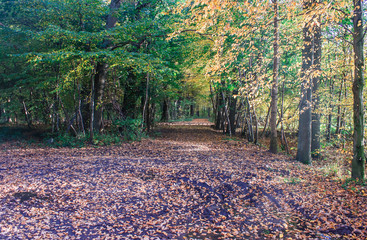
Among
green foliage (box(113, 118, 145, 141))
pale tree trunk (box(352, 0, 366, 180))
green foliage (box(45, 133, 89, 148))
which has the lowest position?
green foliage (box(45, 133, 89, 148))

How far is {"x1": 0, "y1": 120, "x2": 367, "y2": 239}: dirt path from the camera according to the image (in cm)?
418

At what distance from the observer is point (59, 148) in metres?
10.9

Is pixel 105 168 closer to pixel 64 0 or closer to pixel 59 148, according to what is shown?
pixel 59 148

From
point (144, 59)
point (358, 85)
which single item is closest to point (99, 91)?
point (144, 59)

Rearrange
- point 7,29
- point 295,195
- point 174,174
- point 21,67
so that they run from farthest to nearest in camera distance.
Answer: point 21,67 < point 7,29 < point 174,174 < point 295,195

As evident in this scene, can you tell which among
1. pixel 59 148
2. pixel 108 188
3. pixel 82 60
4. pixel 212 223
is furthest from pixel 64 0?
pixel 212 223

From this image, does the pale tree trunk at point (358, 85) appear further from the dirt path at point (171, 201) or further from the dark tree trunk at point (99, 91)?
the dark tree trunk at point (99, 91)

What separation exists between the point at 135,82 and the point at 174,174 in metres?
9.01

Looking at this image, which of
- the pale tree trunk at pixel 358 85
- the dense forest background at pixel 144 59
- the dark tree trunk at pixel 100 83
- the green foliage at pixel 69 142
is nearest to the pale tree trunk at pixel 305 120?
the dense forest background at pixel 144 59

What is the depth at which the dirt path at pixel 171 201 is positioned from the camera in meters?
4.18

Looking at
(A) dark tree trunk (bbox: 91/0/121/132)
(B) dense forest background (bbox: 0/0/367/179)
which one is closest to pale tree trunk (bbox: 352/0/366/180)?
(B) dense forest background (bbox: 0/0/367/179)

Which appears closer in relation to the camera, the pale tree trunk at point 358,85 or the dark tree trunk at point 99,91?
the pale tree trunk at point 358,85

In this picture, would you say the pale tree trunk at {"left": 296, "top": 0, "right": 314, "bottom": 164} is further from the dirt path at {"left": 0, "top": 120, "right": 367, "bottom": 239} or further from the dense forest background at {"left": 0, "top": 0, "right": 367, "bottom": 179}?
the dirt path at {"left": 0, "top": 120, "right": 367, "bottom": 239}

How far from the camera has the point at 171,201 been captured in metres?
5.48
